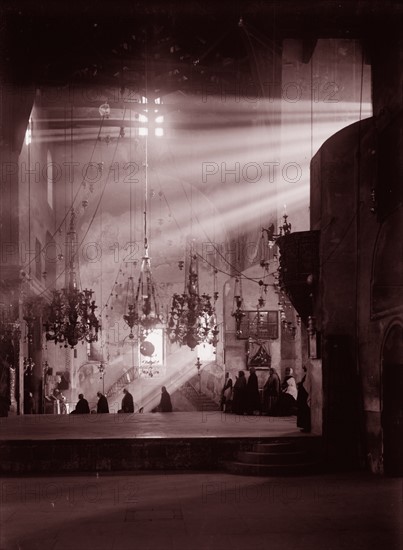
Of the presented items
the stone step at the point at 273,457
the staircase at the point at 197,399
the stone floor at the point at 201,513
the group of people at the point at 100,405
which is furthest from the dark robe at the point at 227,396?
the stone floor at the point at 201,513

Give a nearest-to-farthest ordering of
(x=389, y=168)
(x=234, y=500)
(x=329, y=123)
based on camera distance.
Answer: (x=234, y=500) < (x=389, y=168) < (x=329, y=123)

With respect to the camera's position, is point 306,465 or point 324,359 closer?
point 306,465

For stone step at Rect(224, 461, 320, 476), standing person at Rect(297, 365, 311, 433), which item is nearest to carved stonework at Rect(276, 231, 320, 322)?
standing person at Rect(297, 365, 311, 433)

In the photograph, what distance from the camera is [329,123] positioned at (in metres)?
16.3

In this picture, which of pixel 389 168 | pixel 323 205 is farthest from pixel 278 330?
pixel 389 168

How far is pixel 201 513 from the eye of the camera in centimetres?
755

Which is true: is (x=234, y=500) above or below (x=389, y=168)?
below

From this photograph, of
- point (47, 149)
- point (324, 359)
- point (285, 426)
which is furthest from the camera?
point (47, 149)

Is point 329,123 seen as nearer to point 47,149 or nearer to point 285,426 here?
point 285,426

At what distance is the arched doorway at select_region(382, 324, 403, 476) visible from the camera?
33.9 ft

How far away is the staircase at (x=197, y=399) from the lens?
27520 millimetres

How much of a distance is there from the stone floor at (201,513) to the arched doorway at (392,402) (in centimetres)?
38

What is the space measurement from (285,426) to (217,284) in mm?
15067

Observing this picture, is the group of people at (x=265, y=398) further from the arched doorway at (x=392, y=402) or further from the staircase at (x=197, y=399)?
the staircase at (x=197, y=399)
